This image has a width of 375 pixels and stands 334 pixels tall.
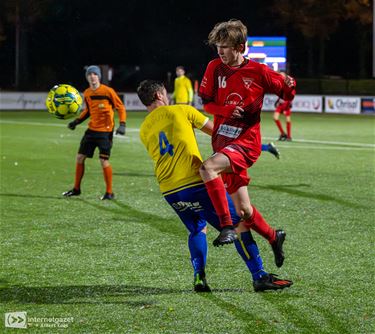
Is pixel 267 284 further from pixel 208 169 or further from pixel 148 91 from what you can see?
pixel 148 91

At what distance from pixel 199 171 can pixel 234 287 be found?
108 cm

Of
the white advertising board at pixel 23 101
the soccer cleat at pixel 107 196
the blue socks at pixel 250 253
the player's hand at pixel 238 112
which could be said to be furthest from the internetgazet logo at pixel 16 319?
the white advertising board at pixel 23 101

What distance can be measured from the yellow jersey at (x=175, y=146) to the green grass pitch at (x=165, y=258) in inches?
36.6

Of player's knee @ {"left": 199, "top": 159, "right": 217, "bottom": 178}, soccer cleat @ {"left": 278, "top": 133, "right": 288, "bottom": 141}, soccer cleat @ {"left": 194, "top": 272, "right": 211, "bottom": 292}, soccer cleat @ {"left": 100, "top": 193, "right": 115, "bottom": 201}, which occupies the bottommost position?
soccer cleat @ {"left": 100, "top": 193, "right": 115, "bottom": 201}

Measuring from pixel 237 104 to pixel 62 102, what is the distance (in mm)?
4294

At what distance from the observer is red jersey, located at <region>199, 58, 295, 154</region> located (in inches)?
278

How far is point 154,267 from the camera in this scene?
26.7 ft

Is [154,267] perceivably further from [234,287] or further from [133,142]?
[133,142]

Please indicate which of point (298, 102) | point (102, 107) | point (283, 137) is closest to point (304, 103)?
point (298, 102)

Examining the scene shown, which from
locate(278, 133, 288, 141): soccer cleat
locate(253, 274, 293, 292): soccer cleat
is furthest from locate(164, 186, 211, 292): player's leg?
locate(278, 133, 288, 141): soccer cleat

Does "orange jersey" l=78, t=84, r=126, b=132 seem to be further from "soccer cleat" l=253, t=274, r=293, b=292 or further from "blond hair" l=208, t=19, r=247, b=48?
"soccer cleat" l=253, t=274, r=293, b=292

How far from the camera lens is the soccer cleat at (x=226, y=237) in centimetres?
654

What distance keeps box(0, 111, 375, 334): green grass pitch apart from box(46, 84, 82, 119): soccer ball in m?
1.38

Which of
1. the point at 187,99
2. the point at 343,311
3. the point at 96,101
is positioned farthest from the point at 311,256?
the point at 187,99
